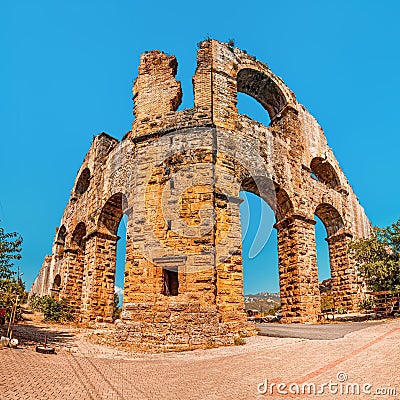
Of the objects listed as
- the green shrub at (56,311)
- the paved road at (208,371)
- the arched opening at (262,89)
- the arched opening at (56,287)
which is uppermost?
the arched opening at (262,89)

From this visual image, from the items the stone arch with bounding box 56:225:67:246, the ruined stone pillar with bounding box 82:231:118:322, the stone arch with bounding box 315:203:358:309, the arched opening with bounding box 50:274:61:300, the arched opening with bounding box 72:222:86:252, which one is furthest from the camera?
the stone arch with bounding box 56:225:67:246

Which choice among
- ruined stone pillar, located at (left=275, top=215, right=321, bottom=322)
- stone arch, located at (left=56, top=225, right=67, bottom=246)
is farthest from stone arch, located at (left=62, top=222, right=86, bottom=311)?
ruined stone pillar, located at (left=275, top=215, right=321, bottom=322)

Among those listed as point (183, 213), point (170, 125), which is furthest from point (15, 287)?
point (170, 125)

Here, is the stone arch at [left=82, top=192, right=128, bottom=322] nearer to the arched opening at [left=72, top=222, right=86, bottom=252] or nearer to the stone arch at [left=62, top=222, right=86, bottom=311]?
the stone arch at [left=62, top=222, right=86, bottom=311]

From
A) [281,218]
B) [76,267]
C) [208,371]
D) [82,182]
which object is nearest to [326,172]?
[281,218]

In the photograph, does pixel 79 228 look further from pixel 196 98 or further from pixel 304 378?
pixel 304 378

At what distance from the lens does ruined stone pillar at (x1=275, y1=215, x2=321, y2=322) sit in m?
13.3

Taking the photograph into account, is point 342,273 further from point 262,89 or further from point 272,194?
point 262,89

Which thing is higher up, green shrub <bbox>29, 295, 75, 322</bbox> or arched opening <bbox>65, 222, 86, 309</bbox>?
arched opening <bbox>65, 222, 86, 309</bbox>

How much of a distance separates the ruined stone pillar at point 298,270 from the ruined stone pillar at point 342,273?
11.1ft

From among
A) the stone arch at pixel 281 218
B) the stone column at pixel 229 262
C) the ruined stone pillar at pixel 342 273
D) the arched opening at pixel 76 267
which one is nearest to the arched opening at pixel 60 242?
the arched opening at pixel 76 267

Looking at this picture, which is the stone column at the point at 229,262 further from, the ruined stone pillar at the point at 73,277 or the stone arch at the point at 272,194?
the ruined stone pillar at the point at 73,277

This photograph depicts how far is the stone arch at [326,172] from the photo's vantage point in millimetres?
18062

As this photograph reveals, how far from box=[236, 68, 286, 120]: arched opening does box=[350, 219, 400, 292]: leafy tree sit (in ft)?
22.1
